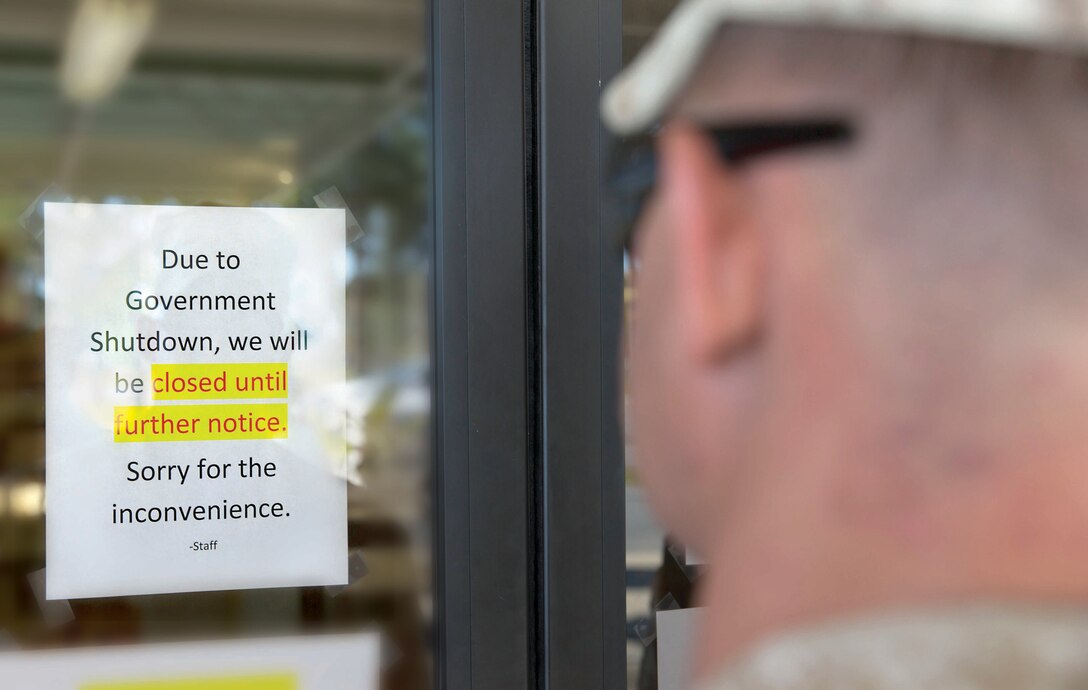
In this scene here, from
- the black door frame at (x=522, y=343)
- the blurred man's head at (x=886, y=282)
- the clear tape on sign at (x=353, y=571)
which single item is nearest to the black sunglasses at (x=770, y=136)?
the blurred man's head at (x=886, y=282)

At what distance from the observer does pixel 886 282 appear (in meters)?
0.44

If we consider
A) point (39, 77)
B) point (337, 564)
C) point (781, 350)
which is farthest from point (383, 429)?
point (781, 350)

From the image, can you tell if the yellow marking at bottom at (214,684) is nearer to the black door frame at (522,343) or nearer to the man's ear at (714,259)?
the black door frame at (522,343)

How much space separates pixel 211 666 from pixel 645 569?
755 mm

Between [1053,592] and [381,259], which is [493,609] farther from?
[1053,592]

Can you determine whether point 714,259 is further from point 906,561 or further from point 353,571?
point 353,571

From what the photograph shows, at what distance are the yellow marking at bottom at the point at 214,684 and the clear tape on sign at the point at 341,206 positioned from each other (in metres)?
0.75

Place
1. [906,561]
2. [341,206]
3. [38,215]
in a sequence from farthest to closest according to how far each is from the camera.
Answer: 1. [341,206]
2. [38,215]
3. [906,561]

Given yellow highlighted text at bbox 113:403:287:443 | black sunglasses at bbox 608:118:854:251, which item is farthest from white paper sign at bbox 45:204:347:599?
black sunglasses at bbox 608:118:854:251

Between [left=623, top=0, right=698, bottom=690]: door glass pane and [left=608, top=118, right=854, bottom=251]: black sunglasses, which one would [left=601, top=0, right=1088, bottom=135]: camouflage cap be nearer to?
[left=608, top=118, right=854, bottom=251]: black sunglasses

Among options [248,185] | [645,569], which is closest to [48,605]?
[248,185]

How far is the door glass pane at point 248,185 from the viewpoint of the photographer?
1.70 m

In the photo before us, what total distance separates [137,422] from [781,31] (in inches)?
60.0

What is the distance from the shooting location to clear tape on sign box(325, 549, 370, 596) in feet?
5.98
